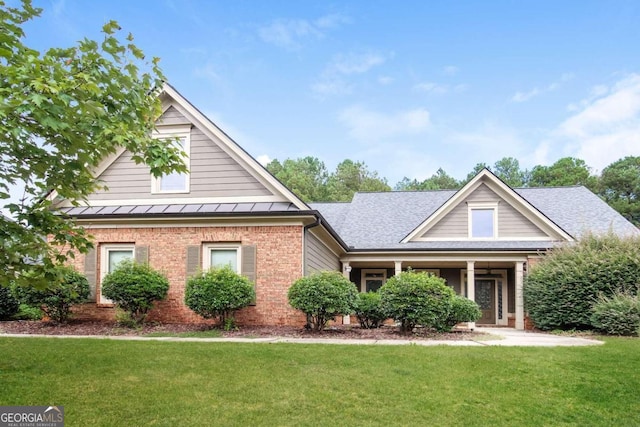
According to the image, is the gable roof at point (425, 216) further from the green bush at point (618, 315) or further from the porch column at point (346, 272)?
the green bush at point (618, 315)

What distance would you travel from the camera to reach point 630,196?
40781 millimetres

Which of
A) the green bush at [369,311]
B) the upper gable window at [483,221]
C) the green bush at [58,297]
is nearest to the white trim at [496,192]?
the upper gable window at [483,221]

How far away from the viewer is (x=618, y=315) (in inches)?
485

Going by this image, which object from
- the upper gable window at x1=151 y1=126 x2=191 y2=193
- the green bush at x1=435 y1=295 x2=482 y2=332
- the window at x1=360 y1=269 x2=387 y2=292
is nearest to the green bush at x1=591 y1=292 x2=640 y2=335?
the green bush at x1=435 y1=295 x2=482 y2=332

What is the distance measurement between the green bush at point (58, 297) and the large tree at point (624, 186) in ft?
130

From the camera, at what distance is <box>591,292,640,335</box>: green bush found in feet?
39.8

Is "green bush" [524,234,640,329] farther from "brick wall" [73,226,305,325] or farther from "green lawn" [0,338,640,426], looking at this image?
"brick wall" [73,226,305,325]

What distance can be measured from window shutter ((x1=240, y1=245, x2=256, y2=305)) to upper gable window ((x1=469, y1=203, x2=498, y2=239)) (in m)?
8.63

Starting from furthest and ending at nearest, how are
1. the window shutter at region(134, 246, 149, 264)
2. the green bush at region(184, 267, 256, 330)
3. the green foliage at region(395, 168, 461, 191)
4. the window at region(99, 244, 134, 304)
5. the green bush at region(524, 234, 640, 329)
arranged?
the green foliage at region(395, 168, 461, 191), the green bush at region(524, 234, 640, 329), the window at region(99, 244, 134, 304), the window shutter at region(134, 246, 149, 264), the green bush at region(184, 267, 256, 330)

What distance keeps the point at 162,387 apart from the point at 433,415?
3077 millimetres

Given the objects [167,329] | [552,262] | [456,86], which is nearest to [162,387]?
[167,329]

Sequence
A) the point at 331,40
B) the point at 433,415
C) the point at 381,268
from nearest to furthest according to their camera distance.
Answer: the point at 433,415, the point at 331,40, the point at 381,268

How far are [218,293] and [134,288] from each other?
217 centimetres

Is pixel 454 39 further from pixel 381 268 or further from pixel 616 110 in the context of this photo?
pixel 616 110
